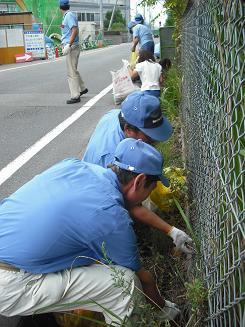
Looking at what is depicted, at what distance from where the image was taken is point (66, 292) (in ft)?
7.70

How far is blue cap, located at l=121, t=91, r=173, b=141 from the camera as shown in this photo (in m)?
3.21

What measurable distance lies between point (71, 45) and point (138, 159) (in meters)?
7.22

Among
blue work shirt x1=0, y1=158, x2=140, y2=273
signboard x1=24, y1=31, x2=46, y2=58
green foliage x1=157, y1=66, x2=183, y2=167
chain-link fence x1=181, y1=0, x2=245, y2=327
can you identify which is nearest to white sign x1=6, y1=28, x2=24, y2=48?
signboard x1=24, y1=31, x2=46, y2=58

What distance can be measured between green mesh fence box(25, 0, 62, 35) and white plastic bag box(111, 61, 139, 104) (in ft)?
93.6

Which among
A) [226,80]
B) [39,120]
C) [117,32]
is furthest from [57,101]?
[117,32]

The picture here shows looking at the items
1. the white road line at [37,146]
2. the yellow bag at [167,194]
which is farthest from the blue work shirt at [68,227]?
the white road line at [37,146]

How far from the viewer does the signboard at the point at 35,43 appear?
24922 millimetres

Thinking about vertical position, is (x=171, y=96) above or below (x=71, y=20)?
below

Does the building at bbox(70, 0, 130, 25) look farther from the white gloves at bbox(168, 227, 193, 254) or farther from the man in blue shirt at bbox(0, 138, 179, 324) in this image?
the man in blue shirt at bbox(0, 138, 179, 324)

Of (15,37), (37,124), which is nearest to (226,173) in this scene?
(37,124)

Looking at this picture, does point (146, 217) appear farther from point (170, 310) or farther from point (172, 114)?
point (172, 114)

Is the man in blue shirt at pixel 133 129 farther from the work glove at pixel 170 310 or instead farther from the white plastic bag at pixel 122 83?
the white plastic bag at pixel 122 83

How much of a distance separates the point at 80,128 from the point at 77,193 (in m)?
5.11

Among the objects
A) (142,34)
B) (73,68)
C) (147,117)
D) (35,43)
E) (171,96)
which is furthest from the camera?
(35,43)
